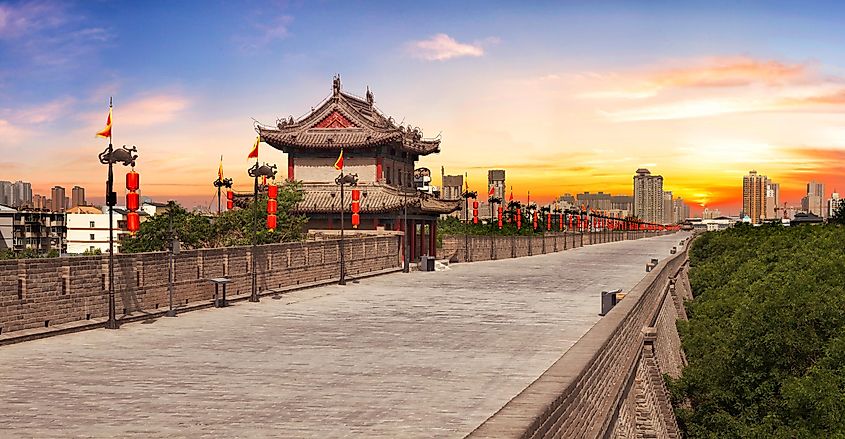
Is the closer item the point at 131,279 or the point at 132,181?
the point at 131,279

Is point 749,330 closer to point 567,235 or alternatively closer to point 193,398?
point 193,398

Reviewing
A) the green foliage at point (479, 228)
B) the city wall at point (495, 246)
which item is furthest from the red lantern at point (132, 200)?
the green foliage at point (479, 228)

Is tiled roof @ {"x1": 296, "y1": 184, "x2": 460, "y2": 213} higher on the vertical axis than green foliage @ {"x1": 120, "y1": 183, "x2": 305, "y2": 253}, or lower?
higher

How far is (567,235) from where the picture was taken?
262 feet

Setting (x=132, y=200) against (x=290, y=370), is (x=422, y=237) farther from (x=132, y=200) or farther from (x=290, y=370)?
(x=290, y=370)

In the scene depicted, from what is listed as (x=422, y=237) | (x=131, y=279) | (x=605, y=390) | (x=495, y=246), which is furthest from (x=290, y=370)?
(x=495, y=246)

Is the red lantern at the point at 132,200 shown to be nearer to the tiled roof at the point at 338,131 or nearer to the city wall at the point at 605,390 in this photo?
the city wall at the point at 605,390

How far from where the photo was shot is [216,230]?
40.7 meters

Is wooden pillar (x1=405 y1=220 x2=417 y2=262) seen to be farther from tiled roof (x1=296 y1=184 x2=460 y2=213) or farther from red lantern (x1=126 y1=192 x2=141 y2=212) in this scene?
red lantern (x1=126 y1=192 x2=141 y2=212)

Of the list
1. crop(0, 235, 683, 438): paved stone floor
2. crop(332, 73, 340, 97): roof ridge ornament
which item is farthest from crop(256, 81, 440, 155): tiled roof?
crop(0, 235, 683, 438): paved stone floor

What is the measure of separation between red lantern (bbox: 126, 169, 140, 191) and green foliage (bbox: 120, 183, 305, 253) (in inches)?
677

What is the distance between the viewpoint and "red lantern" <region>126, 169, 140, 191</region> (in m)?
20.3

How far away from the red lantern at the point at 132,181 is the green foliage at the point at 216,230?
56.5 ft

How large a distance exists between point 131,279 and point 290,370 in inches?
306
